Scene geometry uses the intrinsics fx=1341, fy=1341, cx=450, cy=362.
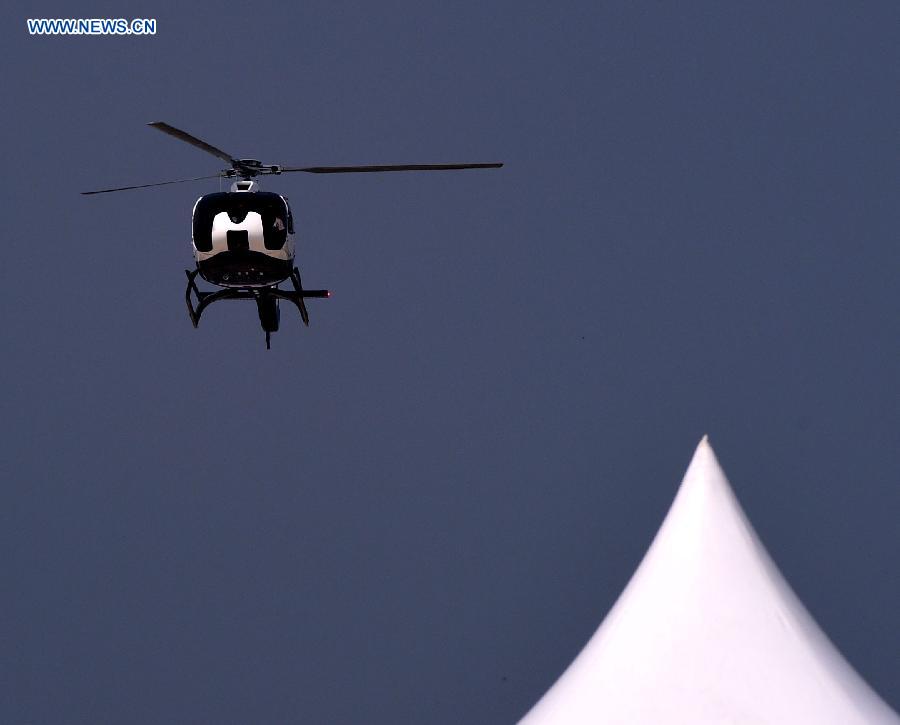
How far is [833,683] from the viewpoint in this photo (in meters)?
4.86

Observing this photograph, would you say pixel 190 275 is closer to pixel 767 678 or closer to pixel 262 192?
pixel 262 192

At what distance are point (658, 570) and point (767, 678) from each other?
598 mm

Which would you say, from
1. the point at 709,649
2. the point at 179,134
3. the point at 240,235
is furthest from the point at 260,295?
the point at 709,649

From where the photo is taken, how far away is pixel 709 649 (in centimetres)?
493

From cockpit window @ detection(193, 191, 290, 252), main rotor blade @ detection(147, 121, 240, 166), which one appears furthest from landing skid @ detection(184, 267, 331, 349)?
main rotor blade @ detection(147, 121, 240, 166)

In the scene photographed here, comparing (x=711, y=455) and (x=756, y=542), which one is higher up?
Result: (x=711, y=455)

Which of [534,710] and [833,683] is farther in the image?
[534,710]

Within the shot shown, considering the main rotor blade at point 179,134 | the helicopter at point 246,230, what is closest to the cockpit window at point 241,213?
the helicopter at point 246,230

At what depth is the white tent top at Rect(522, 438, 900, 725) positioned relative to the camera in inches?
190

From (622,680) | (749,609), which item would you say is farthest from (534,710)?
(749,609)

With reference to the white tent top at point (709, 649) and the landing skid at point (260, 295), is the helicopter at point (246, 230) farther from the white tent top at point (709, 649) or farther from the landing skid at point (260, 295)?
the white tent top at point (709, 649)

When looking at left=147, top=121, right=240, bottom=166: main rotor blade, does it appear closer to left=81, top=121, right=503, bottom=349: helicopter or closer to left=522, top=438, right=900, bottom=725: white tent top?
left=81, top=121, right=503, bottom=349: helicopter

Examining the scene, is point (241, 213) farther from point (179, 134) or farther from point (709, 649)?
point (709, 649)

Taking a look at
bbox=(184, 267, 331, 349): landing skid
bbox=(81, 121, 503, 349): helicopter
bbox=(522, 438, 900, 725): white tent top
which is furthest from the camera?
bbox=(184, 267, 331, 349): landing skid
